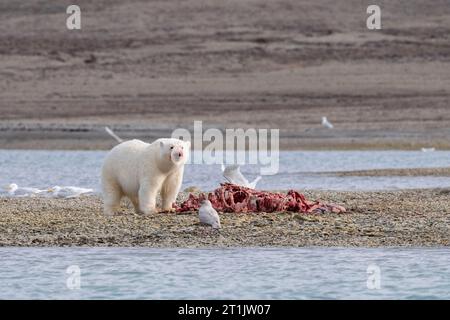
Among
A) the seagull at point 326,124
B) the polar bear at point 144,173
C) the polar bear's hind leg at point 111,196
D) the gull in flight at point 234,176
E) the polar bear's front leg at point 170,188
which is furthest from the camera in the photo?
the seagull at point 326,124

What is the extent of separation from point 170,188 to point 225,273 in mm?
3121

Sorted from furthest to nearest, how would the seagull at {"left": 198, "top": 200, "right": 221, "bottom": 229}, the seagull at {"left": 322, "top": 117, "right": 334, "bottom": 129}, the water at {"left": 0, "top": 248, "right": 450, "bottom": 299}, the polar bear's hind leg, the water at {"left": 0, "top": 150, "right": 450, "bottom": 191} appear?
the seagull at {"left": 322, "top": 117, "right": 334, "bottom": 129}, the water at {"left": 0, "top": 150, "right": 450, "bottom": 191}, the polar bear's hind leg, the seagull at {"left": 198, "top": 200, "right": 221, "bottom": 229}, the water at {"left": 0, "top": 248, "right": 450, "bottom": 299}

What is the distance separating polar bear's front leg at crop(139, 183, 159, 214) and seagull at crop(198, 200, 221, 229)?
3.01 feet

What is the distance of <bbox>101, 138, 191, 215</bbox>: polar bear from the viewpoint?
12555 millimetres

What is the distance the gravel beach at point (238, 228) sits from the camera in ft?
37.1

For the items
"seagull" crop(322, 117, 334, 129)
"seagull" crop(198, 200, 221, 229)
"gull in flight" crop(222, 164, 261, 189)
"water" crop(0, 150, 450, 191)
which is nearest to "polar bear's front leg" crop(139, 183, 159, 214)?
"seagull" crop(198, 200, 221, 229)

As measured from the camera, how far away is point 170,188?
12984 mm

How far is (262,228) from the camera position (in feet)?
39.2

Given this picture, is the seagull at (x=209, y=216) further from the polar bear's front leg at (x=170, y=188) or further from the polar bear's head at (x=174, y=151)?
the polar bear's front leg at (x=170, y=188)

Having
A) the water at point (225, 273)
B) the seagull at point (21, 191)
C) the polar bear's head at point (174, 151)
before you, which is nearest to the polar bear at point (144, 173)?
the polar bear's head at point (174, 151)

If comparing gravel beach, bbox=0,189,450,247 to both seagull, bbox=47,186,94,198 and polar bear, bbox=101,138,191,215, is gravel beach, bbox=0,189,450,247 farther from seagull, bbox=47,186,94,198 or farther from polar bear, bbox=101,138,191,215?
seagull, bbox=47,186,94,198

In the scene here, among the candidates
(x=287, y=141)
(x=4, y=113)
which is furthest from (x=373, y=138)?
(x=4, y=113)

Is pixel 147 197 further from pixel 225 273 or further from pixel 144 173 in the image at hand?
pixel 225 273
